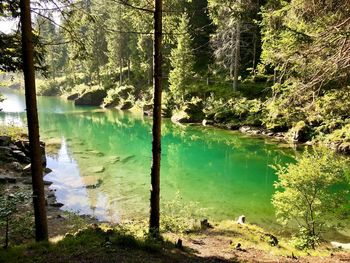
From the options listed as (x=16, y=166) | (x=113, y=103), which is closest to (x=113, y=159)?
(x=16, y=166)

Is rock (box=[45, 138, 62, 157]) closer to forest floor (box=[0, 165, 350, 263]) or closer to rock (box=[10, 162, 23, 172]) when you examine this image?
rock (box=[10, 162, 23, 172])

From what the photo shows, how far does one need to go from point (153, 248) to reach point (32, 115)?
4232mm

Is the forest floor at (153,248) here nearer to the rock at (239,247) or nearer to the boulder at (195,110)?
the rock at (239,247)

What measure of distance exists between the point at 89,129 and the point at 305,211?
30967 millimetres

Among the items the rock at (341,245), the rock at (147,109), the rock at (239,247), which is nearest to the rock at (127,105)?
the rock at (147,109)

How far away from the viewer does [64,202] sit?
16.8 metres

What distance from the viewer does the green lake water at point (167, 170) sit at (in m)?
16.5

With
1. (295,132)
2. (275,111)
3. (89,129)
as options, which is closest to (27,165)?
(275,111)

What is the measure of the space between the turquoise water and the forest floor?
133 inches

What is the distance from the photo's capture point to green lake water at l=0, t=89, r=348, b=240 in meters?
16.5

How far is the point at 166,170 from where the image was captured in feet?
75.1

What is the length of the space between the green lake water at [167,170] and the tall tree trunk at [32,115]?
Answer: 234 inches

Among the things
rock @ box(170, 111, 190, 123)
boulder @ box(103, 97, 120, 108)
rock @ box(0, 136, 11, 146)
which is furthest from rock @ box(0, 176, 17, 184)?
boulder @ box(103, 97, 120, 108)

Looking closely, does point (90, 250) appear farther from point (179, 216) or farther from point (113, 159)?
point (113, 159)
